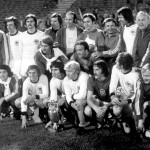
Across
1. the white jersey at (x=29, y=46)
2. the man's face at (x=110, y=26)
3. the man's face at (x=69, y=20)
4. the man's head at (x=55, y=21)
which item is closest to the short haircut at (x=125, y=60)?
the man's face at (x=110, y=26)

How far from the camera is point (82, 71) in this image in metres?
4.81

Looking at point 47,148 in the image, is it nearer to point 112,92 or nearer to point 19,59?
point 112,92

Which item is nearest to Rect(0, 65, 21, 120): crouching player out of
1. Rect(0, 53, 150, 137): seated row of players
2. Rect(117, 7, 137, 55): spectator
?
Rect(0, 53, 150, 137): seated row of players

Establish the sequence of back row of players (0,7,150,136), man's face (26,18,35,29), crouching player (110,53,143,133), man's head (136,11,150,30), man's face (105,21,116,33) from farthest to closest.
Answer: man's face (26,18,35,29)
man's face (105,21,116,33)
man's head (136,11,150,30)
back row of players (0,7,150,136)
crouching player (110,53,143,133)

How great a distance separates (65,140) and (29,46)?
2089 millimetres

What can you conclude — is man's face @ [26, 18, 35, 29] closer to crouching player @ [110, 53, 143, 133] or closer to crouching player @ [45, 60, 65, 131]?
crouching player @ [45, 60, 65, 131]

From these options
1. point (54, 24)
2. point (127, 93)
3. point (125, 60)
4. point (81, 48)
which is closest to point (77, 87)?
point (81, 48)

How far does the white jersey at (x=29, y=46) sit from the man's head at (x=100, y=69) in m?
1.49

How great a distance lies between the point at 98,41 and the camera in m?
5.16

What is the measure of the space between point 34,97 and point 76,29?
58.5 inches

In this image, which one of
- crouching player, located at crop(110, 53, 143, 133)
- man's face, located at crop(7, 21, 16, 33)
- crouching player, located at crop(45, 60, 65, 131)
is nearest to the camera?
crouching player, located at crop(110, 53, 143, 133)

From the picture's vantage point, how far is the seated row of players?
13.9 ft

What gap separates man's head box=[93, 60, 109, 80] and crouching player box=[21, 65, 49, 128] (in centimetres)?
91

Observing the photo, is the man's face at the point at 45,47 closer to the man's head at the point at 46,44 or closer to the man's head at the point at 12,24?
the man's head at the point at 46,44
